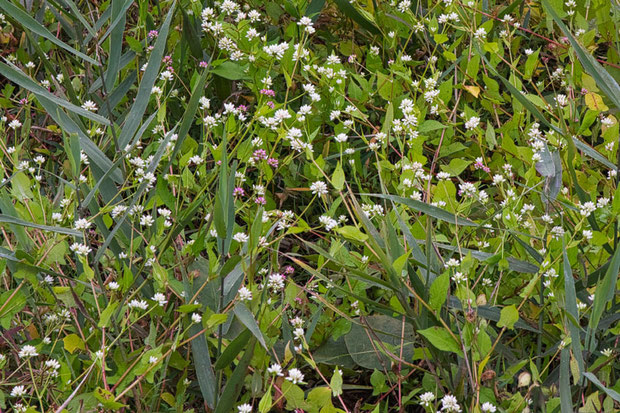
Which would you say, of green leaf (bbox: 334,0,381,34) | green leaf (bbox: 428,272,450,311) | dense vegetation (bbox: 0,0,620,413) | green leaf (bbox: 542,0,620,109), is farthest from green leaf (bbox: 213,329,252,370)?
green leaf (bbox: 334,0,381,34)

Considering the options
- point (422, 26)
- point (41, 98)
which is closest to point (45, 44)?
point (41, 98)

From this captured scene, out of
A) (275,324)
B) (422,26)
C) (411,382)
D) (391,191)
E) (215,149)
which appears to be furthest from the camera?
(422,26)

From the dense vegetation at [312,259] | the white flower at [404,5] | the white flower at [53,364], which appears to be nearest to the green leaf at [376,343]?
the dense vegetation at [312,259]

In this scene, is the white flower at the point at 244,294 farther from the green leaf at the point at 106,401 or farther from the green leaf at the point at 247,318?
the green leaf at the point at 106,401

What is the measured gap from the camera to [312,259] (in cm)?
148

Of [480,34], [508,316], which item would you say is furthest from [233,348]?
[480,34]

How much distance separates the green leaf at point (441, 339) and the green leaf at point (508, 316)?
79 mm

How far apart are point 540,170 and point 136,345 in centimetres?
78

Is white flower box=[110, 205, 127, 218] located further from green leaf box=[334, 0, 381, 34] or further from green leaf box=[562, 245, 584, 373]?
green leaf box=[334, 0, 381, 34]

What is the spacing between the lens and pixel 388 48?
6.40 feet

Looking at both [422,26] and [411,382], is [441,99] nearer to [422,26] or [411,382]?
[422,26]

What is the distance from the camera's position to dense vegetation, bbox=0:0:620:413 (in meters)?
1.13

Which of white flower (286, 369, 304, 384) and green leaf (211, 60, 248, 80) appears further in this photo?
green leaf (211, 60, 248, 80)

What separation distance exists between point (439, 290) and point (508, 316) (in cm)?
11
